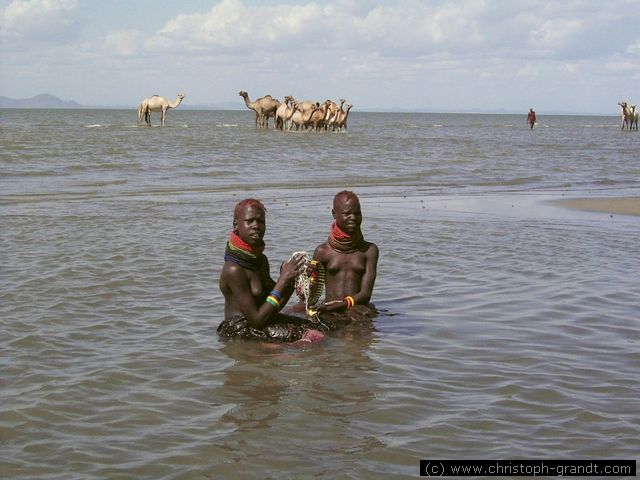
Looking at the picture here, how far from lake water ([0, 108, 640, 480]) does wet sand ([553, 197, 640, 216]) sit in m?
0.60

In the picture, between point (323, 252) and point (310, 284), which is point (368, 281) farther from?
point (310, 284)

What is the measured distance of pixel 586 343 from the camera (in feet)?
20.2

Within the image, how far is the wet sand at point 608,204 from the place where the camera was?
1395 cm

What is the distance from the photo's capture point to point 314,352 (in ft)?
19.5

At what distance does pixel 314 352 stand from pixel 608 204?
10.2 meters

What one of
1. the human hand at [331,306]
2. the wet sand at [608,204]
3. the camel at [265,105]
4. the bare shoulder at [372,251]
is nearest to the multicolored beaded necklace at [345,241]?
the bare shoulder at [372,251]

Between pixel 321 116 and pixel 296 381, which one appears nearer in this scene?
pixel 296 381

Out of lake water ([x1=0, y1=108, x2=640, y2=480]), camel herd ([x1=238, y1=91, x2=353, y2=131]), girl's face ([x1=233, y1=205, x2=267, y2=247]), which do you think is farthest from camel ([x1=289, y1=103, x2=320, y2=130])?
girl's face ([x1=233, y1=205, x2=267, y2=247])

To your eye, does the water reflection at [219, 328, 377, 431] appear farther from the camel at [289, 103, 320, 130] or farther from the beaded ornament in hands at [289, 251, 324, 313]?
the camel at [289, 103, 320, 130]

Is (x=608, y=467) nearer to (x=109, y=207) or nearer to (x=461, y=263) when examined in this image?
(x=461, y=263)

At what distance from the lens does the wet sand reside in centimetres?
1395

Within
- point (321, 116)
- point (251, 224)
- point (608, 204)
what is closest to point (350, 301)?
point (251, 224)

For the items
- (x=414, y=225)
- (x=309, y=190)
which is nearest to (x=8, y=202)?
(x=309, y=190)

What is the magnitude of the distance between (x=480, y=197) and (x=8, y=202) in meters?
8.32
